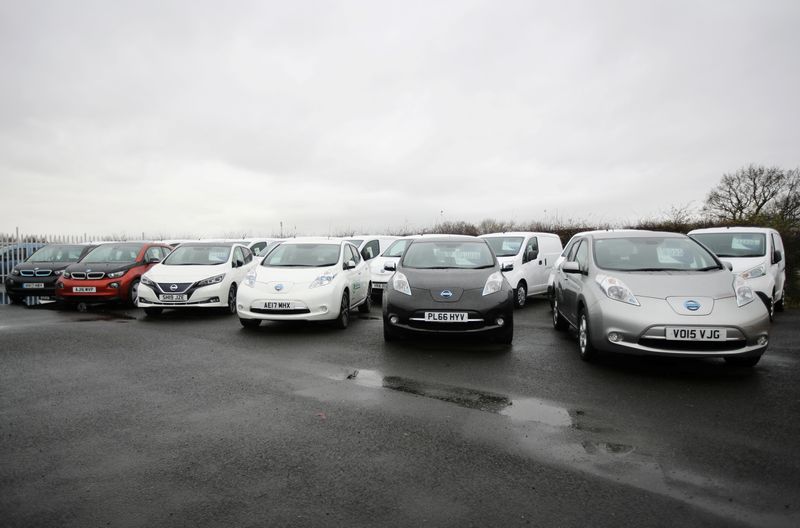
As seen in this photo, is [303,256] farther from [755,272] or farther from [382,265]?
[755,272]

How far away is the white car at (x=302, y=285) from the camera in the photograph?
9.02 meters

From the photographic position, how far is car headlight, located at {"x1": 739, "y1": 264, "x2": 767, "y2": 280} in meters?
10.3

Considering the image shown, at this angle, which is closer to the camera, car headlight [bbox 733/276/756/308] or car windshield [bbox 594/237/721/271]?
car headlight [bbox 733/276/756/308]

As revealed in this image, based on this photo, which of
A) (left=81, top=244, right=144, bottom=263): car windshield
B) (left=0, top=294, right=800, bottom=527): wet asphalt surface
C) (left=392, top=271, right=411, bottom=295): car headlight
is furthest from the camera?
(left=81, top=244, right=144, bottom=263): car windshield

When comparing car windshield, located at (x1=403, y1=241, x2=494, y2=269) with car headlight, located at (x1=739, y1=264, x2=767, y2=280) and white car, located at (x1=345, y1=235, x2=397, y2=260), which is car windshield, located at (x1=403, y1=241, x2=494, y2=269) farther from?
white car, located at (x1=345, y1=235, x2=397, y2=260)

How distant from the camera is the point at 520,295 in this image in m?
12.7

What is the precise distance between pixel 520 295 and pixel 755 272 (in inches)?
190

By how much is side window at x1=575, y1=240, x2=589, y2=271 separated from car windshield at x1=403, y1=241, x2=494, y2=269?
53.9 inches

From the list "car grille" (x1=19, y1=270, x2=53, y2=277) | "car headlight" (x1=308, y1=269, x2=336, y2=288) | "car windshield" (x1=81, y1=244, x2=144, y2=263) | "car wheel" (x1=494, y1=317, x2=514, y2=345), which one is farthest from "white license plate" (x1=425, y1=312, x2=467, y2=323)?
"car grille" (x1=19, y1=270, x2=53, y2=277)

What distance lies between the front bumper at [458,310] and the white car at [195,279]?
519cm

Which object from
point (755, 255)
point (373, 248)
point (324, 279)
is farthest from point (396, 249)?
point (755, 255)

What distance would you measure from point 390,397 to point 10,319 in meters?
10.2

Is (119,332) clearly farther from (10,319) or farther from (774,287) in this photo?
(774,287)

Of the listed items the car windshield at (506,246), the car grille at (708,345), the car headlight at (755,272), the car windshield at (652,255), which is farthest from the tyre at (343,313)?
the car headlight at (755,272)
